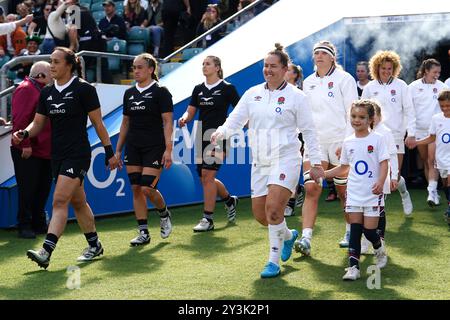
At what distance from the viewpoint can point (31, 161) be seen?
1000 cm

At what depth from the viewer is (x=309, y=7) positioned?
1359cm

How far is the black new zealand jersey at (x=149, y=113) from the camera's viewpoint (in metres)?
9.02

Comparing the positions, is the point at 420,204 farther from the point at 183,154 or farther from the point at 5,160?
the point at 5,160

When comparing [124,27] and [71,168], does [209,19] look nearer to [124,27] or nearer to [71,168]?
[124,27]

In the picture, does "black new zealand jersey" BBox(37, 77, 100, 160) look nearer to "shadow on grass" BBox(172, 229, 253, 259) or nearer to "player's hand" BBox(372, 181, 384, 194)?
"shadow on grass" BBox(172, 229, 253, 259)

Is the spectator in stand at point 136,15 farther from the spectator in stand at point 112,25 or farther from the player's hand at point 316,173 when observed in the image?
the player's hand at point 316,173

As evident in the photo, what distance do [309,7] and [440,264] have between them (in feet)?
21.9

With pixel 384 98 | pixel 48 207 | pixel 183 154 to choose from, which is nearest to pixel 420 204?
pixel 384 98

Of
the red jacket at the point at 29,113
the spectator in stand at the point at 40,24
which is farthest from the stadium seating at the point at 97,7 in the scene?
the red jacket at the point at 29,113

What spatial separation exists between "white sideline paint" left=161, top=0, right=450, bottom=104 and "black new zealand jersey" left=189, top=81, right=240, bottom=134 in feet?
7.34

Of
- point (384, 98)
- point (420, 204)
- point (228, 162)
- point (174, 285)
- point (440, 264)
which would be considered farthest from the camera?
point (228, 162)

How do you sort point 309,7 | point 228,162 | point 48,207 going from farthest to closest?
1. point 309,7
2. point 228,162
3. point 48,207

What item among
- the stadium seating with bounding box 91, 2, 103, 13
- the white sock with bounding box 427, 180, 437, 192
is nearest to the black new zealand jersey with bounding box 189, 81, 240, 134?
the white sock with bounding box 427, 180, 437, 192

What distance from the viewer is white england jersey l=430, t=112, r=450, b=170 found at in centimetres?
1001
